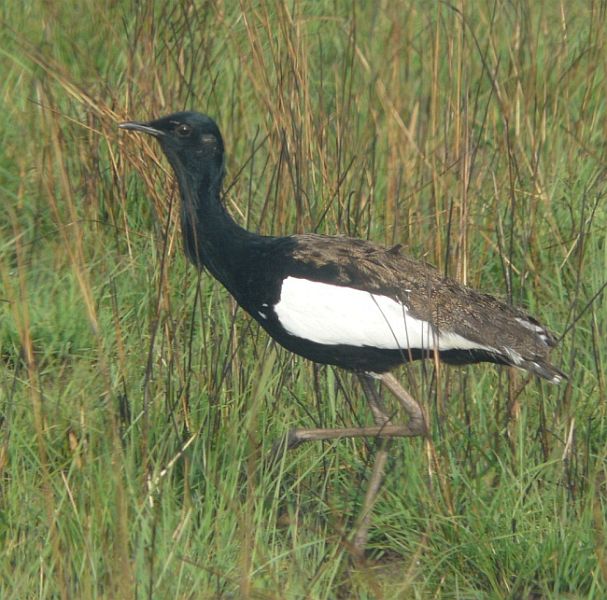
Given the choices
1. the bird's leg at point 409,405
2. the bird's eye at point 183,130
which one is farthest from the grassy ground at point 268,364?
the bird's eye at point 183,130

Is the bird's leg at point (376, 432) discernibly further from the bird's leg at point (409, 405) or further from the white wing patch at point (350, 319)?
the white wing patch at point (350, 319)

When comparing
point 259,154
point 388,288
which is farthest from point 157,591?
point 259,154

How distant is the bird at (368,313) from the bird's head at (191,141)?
0.41ft

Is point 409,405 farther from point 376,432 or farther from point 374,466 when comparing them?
point 374,466

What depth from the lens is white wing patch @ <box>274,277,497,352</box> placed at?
418cm

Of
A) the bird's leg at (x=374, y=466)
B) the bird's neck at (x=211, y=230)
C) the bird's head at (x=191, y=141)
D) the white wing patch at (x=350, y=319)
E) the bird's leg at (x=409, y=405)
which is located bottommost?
the bird's leg at (x=374, y=466)

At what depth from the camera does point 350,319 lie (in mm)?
4223

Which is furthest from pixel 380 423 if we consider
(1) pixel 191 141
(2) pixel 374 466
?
(1) pixel 191 141

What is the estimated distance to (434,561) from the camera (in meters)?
3.73

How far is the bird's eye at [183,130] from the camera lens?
176 inches

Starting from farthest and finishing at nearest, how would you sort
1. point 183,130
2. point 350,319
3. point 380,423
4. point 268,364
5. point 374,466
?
point 183,130 → point 380,423 → point 350,319 → point 374,466 → point 268,364

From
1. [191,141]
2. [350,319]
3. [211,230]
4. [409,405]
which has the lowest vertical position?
[409,405]

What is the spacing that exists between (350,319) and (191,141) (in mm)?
847

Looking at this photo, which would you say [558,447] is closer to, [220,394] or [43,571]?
[220,394]
